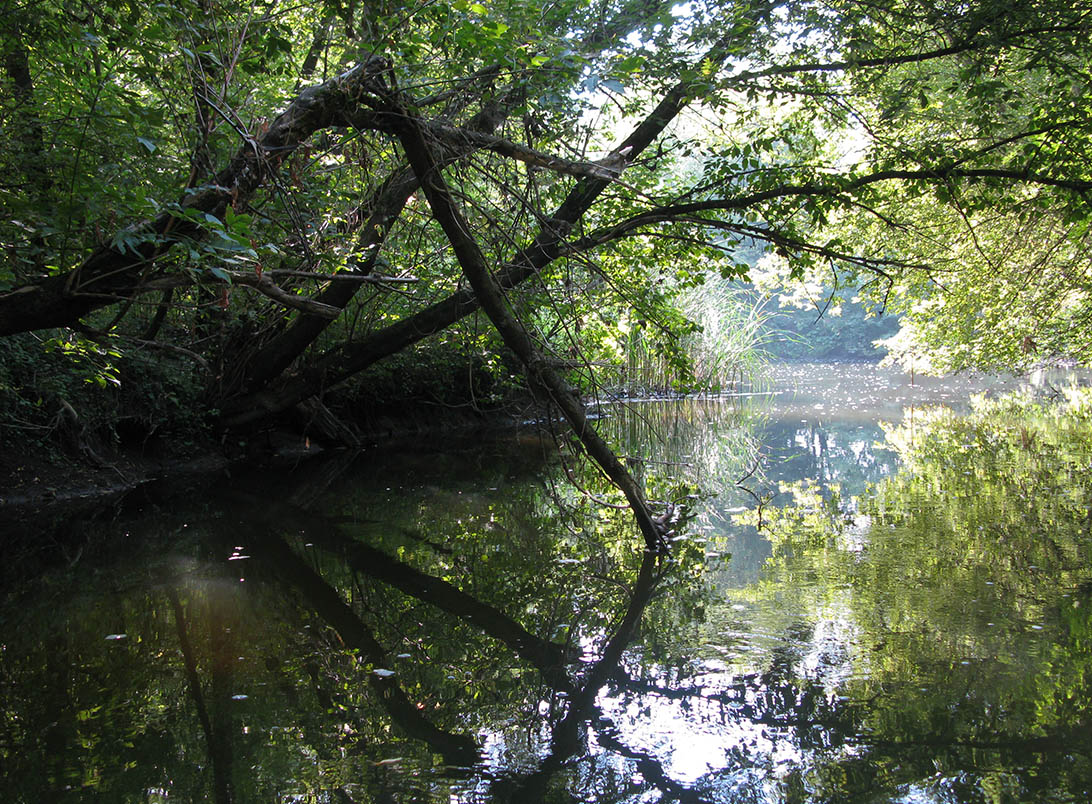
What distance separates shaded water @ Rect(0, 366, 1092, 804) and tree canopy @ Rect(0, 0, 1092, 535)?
126cm

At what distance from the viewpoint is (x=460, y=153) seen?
421 cm

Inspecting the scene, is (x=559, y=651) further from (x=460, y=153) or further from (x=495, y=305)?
(x=460, y=153)

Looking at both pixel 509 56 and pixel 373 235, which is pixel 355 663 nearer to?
pixel 509 56

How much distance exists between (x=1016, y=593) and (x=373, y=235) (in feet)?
17.3

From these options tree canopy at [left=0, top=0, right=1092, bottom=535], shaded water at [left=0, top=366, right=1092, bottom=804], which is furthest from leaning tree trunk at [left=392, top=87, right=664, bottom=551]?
shaded water at [left=0, top=366, right=1092, bottom=804]

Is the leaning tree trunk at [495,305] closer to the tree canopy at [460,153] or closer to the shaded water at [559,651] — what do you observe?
the tree canopy at [460,153]

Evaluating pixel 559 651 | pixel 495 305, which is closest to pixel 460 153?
pixel 495 305

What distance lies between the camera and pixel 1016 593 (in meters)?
3.92

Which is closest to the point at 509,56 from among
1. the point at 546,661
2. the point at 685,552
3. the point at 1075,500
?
the point at 546,661

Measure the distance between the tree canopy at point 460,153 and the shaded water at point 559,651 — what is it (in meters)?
1.26

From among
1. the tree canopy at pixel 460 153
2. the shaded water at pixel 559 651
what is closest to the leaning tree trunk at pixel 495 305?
the tree canopy at pixel 460 153

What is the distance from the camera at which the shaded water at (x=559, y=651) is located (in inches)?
95.5

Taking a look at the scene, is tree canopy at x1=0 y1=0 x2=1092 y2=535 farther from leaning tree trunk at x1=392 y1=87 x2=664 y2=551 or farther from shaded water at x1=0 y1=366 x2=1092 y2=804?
shaded water at x1=0 y1=366 x2=1092 y2=804

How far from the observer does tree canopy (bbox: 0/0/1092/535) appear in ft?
11.9
